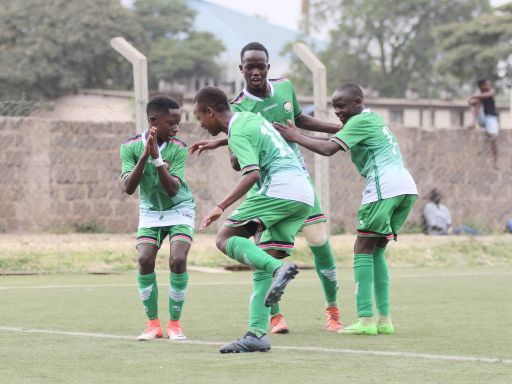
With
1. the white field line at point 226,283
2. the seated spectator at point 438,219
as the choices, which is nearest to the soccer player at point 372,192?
the white field line at point 226,283

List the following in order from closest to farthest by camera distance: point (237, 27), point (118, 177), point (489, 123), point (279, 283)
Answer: point (279, 283) → point (118, 177) → point (489, 123) → point (237, 27)

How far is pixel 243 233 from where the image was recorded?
25.2ft

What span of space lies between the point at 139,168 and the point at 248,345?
1.49 m

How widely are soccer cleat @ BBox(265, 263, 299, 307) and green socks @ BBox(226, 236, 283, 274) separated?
0.64ft

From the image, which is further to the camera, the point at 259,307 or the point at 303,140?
the point at 303,140

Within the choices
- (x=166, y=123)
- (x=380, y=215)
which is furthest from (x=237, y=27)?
(x=166, y=123)

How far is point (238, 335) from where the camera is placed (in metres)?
8.38

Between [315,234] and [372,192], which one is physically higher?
[372,192]

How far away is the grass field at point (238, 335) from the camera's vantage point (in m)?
6.47

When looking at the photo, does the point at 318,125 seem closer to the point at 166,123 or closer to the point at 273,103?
the point at 273,103

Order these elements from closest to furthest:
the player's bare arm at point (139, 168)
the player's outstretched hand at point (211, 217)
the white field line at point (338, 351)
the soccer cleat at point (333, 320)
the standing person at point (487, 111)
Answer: the white field line at point (338, 351) → the player's outstretched hand at point (211, 217) → the player's bare arm at point (139, 168) → the soccer cleat at point (333, 320) → the standing person at point (487, 111)

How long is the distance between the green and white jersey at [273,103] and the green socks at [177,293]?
1199 millimetres

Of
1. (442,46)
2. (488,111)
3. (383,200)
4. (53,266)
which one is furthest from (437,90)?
(383,200)

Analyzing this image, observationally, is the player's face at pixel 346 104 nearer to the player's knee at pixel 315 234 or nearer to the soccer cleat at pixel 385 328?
the player's knee at pixel 315 234
